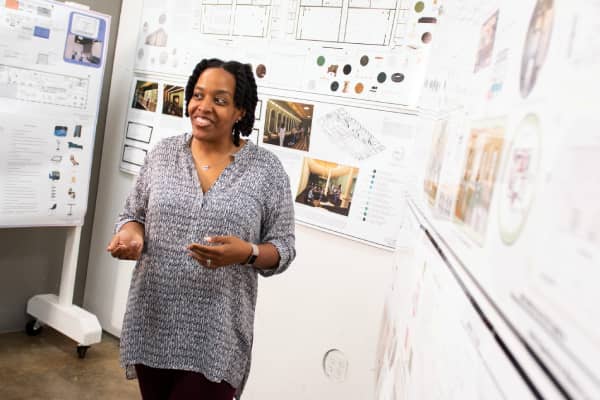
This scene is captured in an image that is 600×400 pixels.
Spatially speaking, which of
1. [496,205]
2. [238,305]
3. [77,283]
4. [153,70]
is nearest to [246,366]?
[238,305]

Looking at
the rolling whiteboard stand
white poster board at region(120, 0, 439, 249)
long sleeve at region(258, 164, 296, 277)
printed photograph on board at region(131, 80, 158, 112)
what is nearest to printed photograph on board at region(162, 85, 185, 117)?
printed photograph on board at region(131, 80, 158, 112)

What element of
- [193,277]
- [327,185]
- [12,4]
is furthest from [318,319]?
[12,4]

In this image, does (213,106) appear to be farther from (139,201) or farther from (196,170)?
(139,201)

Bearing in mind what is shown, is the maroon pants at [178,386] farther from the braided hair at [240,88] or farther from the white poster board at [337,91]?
the white poster board at [337,91]

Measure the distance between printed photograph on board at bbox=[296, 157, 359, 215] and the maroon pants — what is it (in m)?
1.05

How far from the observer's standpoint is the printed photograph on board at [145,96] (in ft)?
11.2

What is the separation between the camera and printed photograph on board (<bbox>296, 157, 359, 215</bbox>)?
8.65 ft

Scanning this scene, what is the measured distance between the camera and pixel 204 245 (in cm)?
168

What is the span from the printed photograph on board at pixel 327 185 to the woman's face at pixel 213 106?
0.84 m

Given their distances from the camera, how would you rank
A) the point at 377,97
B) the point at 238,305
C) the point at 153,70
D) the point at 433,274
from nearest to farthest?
the point at 433,274, the point at 238,305, the point at 377,97, the point at 153,70

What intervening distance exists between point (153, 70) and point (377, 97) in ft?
4.81

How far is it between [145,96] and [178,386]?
2083 mm

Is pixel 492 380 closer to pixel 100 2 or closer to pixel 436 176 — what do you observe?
pixel 436 176

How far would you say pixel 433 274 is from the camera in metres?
0.89
